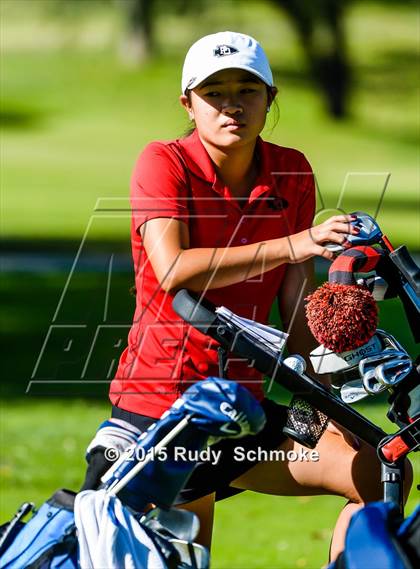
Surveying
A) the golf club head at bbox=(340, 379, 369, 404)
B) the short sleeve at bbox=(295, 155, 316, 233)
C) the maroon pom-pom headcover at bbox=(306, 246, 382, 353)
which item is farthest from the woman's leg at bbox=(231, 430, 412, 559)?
the short sleeve at bbox=(295, 155, 316, 233)

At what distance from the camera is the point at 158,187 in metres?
4.00

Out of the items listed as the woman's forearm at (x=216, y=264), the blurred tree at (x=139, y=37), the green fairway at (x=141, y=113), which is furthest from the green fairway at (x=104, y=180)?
the woman's forearm at (x=216, y=264)

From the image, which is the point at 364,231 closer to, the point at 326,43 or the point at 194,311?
the point at 194,311

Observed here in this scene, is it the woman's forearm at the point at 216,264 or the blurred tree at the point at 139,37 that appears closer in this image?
the woman's forearm at the point at 216,264

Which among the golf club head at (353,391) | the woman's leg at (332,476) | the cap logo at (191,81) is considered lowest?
the woman's leg at (332,476)

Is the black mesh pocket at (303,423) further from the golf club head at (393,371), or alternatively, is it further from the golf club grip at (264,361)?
the golf club head at (393,371)

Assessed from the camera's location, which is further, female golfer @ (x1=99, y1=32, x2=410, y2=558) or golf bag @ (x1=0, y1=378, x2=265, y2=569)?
female golfer @ (x1=99, y1=32, x2=410, y2=558)

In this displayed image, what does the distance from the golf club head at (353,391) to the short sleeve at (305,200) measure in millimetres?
774

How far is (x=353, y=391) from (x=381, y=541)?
544mm

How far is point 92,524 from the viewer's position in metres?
3.44

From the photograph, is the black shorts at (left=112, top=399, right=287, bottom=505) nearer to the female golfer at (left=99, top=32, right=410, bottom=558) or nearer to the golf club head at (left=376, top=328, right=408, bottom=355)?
the female golfer at (left=99, top=32, right=410, bottom=558)

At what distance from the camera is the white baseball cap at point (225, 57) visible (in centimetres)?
392

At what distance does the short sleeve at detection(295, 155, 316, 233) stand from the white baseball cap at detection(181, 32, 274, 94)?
0.36 m

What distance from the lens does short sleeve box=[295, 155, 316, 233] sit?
4.29 meters
